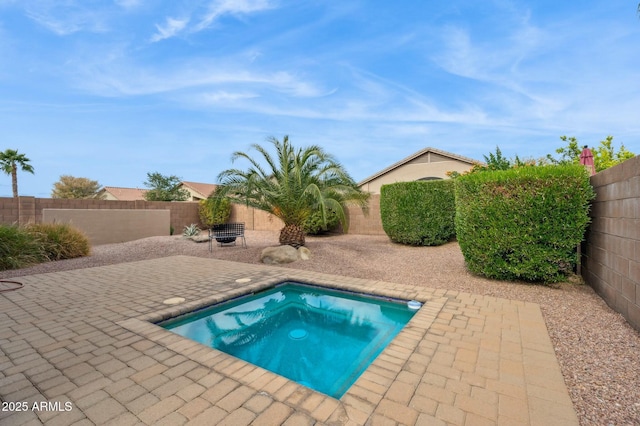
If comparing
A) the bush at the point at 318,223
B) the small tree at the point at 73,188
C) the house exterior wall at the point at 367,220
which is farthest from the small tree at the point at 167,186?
the house exterior wall at the point at 367,220

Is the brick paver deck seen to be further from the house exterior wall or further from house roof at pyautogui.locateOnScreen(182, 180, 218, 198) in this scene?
house roof at pyautogui.locateOnScreen(182, 180, 218, 198)

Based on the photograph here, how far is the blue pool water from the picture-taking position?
317 centimetres

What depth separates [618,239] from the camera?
387cm

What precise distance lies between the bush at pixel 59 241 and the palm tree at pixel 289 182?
5.41 m

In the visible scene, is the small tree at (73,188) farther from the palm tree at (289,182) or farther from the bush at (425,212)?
the bush at (425,212)

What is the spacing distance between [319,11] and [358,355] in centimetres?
996

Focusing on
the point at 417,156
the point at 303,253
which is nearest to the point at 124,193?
the point at 417,156

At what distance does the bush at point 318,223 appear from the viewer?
13656mm

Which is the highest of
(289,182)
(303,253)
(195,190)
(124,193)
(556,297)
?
(124,193)

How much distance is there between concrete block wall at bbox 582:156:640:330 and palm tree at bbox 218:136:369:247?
533cm

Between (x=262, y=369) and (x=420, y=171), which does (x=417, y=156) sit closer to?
(x=420, y=171)

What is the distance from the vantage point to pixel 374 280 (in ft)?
19.6

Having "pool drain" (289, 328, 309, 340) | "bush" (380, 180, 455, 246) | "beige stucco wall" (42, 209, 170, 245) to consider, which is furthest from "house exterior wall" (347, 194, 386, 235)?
"pool drain" (289, 328, 309, 340)

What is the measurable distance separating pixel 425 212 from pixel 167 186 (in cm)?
2941
